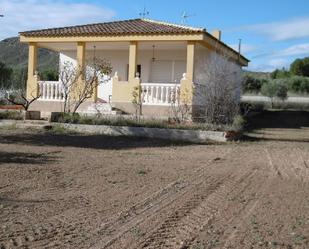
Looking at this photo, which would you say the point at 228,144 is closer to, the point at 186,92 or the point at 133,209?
the point at 186,92

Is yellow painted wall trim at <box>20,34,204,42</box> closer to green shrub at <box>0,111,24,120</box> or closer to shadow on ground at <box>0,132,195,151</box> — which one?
green shrub at <box>0,111,24,120</box>

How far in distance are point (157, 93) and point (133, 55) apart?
1.99 meters

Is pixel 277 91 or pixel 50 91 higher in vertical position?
pixel 277 91

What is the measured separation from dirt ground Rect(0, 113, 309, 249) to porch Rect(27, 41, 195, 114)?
28.2 ft

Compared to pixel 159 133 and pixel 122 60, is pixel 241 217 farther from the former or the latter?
pixel 122 60

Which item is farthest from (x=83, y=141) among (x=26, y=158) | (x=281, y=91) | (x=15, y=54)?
(x=15, y=54)

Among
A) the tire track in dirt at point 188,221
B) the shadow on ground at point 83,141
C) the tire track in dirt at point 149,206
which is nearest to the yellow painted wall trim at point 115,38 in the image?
the shadow on ground at point 83,141

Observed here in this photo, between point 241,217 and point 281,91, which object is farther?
point 281,91

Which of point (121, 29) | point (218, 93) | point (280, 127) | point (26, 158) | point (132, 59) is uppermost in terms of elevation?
point (121, 29)

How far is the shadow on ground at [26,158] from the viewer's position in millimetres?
11148

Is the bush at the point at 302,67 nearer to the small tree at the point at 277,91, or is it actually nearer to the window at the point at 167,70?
the small tree at the point at 277,91

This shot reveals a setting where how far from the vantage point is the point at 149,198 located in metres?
8.09

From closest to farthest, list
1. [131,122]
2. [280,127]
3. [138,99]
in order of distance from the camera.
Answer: [131,122], [138,99], [280,127]

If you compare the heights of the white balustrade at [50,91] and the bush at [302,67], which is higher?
the bush at [302,67]
